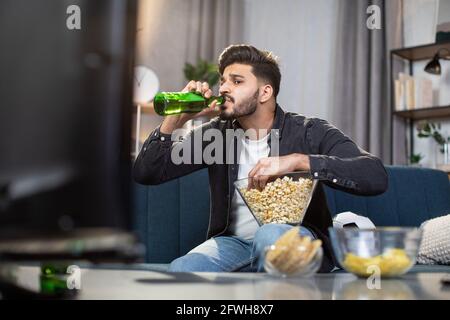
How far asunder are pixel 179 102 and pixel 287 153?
373 mm

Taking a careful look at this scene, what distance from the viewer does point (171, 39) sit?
4.05 metres

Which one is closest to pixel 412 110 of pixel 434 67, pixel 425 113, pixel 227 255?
pixel 425 113

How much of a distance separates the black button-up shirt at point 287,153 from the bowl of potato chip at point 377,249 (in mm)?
577

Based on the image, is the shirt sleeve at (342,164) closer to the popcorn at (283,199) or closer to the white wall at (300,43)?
the popcorn at (283,199)

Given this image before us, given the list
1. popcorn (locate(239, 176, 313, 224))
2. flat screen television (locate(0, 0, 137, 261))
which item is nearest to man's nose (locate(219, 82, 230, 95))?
popcorn (locate(239, 176, 313, 224))

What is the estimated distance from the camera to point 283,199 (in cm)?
124

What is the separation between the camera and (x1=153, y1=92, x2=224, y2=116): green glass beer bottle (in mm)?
1683

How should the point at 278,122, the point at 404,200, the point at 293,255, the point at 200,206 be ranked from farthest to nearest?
1. the point at 404,200
2. the point at 200,206
3. the point at 278,122
4. the point at 293,255

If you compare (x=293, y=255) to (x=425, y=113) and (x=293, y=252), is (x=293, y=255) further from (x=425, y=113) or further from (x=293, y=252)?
(x=425, y=113)

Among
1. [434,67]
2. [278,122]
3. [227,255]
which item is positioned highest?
[434,67]

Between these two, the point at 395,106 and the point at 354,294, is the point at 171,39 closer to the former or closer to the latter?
the point at 395,106

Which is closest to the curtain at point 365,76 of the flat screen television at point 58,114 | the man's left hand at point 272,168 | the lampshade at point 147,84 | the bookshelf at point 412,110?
the bookshelf at point 412,110

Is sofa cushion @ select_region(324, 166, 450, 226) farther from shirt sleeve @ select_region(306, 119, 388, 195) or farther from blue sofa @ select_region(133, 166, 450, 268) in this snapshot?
shirt sleeve @ select_region(306, 119, 388, 195)

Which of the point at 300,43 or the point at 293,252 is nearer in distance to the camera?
the point at 293,252
